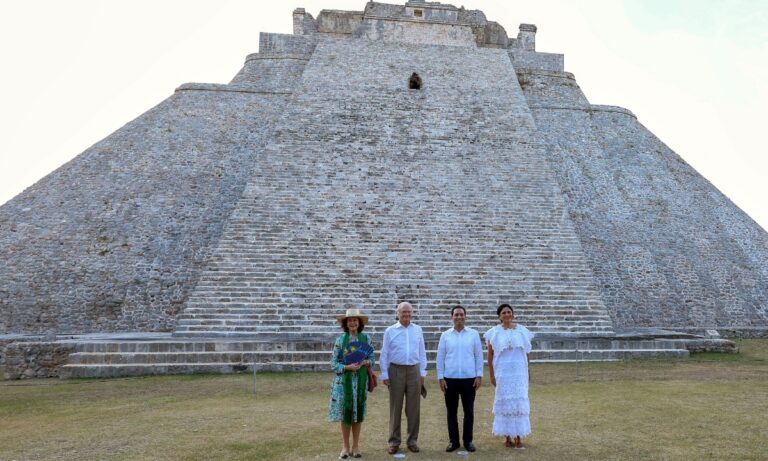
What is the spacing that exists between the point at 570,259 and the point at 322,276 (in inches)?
199

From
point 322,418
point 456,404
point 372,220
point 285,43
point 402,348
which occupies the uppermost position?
point 285,43

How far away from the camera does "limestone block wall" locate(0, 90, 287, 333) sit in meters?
12.0

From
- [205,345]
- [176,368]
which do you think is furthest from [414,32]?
[176,368]

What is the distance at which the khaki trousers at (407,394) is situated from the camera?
465 centimetres

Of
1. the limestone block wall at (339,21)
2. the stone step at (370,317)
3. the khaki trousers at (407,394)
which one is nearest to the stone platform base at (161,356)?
the stone step at (370,317)

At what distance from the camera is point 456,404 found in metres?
4.71

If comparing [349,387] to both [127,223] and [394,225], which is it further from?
[127,223]

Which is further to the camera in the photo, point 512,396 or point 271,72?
point 271,72

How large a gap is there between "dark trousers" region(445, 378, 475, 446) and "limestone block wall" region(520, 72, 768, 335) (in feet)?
30.5

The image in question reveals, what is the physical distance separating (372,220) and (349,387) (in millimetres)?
8701

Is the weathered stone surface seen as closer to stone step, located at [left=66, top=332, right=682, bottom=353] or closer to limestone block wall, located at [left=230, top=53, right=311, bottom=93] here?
stone step, located at [left=66, top=332, right=682, bottom=353]

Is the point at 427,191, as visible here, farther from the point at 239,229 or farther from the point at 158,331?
the point at 158,331

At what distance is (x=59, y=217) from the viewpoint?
45.2 ft

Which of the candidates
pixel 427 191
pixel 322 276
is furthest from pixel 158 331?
pixel 427 191
